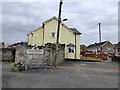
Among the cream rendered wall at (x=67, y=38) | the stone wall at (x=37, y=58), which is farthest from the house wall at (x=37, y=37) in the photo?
the stone wall at (x=37, y=58)

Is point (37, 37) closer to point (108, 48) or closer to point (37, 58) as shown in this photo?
point (37, 58)

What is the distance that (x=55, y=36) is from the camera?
47969 millimetres

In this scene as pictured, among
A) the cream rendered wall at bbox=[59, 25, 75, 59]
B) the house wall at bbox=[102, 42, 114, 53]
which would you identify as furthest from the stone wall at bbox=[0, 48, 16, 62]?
the house wall at bbox=[102, 42, 114, 53]

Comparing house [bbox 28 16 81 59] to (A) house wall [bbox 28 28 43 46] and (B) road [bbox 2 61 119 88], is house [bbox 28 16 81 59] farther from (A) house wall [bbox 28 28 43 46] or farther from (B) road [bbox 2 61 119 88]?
(B) road [bbox 2 61 119 88]

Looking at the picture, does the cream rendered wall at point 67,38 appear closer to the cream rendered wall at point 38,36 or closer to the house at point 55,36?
the house at point 55,36

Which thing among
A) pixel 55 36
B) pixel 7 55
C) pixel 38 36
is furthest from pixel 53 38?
pixel 7 55

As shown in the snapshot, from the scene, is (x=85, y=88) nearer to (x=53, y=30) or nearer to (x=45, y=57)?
(x=45, y=57)

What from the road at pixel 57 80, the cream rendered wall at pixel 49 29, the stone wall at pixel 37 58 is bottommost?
the road at pixel 57 80

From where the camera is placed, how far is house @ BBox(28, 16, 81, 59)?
47469mm

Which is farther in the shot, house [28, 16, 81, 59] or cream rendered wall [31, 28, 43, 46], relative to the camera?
cream rendered wall [31, 28, 43, 46]

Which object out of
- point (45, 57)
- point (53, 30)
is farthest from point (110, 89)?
point (53, 30)

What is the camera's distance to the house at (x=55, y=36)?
1869 inches

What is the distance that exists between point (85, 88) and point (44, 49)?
13.5 m

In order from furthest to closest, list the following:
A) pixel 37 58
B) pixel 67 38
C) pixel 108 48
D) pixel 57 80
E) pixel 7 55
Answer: pixel 108 48 → pixel 67 38 → pixel 7 55 → pixel 37 58 → pixel 57 80
